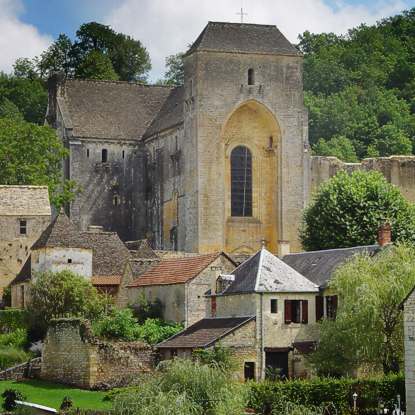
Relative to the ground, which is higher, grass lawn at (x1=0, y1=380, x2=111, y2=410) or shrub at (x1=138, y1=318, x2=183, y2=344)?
shrub at (x1=138, y1=318, x2=183, y2=344)

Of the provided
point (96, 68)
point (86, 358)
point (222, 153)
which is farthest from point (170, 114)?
point (86, 358)

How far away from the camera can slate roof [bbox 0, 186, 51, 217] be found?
233ft

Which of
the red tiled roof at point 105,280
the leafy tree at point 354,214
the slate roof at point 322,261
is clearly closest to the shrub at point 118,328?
the red tiled roof at point 105,280

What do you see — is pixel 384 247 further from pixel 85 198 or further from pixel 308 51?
pixel 308 51

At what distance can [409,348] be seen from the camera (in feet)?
150

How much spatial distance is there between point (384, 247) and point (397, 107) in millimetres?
58587

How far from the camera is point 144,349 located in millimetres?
55094

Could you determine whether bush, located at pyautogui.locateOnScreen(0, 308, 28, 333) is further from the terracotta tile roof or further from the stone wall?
the stone wall

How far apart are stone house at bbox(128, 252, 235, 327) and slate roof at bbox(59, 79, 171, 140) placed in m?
22.7

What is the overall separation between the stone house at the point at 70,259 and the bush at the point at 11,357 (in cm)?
564

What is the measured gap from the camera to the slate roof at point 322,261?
5697cm

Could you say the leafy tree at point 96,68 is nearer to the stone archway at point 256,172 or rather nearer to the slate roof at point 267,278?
the stone archway at point 256,172

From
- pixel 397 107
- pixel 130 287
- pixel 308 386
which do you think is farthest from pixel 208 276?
pixel 397 107

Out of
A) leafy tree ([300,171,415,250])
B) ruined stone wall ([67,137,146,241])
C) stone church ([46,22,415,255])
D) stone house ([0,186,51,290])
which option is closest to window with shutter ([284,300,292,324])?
leafy tree ([300,171,415,250])
